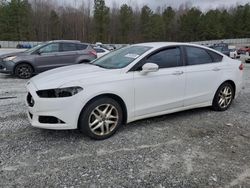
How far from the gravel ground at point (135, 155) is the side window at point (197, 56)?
3.70 feet

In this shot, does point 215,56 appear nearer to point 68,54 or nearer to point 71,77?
point 71,77

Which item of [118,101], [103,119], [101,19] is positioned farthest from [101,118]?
[101,19]

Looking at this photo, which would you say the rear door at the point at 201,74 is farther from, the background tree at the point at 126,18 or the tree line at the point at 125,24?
the background tree at the point at 126,18

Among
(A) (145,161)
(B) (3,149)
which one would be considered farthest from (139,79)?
(B) (3,149)

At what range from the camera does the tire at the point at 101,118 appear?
12.4 ft

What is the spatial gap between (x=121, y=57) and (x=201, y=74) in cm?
161

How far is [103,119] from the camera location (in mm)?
3928

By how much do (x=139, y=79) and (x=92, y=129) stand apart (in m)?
1.11

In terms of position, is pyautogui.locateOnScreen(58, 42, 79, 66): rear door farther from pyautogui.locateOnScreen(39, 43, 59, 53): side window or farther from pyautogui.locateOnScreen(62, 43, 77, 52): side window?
pyautogui.locateOnScreen(39, 43, 59, 53): side window

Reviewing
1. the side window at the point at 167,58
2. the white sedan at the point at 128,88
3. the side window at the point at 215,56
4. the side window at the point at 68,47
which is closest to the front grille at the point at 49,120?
the white sedan at the point at 128,88

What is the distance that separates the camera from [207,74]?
→ 5.09 meters

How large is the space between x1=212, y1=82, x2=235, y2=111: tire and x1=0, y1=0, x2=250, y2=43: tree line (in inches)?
2779

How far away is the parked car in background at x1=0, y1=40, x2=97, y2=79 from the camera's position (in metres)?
9.90

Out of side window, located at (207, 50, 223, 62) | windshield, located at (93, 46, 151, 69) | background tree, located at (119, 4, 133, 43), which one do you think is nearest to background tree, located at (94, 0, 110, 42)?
background tree, located at (119, 4, 133, 43)
